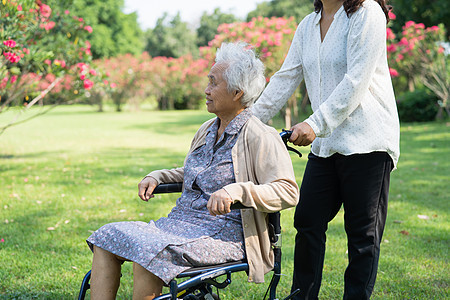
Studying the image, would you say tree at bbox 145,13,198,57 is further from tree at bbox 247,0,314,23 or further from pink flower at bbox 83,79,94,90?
pink flower at bbox 83,79,94,90

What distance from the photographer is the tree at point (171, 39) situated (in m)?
50.9

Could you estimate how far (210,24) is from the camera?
5394 cm

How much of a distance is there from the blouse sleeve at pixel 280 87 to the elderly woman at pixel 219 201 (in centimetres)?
32

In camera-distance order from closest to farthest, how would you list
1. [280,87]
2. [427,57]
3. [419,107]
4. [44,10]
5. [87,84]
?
[280,87], [44,10], [87,84], [427,57], [419,107]

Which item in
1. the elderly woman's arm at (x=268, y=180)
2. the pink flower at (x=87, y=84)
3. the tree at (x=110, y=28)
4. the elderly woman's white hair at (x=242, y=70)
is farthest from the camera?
the tree at (x=110, y=28)

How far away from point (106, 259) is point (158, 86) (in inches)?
1080

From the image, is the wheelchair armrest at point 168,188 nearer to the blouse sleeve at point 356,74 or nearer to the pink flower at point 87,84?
the blouse sleeve at point 356,74

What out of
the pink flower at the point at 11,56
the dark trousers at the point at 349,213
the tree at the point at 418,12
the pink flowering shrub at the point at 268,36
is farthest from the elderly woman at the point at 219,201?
the tree at the point at 418,12

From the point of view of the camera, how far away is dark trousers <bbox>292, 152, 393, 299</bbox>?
2.42m

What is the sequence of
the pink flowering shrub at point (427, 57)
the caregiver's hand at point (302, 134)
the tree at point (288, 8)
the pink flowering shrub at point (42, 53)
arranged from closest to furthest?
the caregiver's hand at point (302, 134)
the pink flowering shrub at point (42, 53)
the pink flowering shrub at point (427, 57)
the tree at point (288, 8)

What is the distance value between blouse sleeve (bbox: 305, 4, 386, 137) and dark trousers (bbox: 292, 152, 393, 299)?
0.91ft

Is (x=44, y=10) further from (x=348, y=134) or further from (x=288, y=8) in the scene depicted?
(x=288, y=8)

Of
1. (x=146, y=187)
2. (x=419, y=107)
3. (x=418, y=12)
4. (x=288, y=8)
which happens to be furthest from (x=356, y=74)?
(x=288, y=8)

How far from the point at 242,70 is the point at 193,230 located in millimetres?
762
